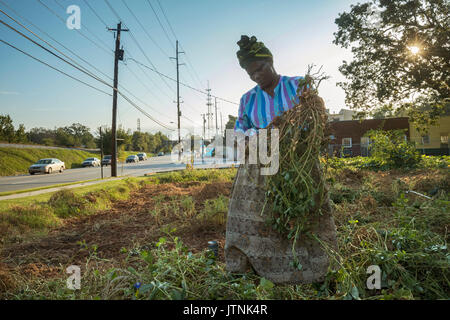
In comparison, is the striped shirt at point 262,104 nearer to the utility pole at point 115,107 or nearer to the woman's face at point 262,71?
the woman's face at point 262,71

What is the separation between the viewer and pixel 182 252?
250cm

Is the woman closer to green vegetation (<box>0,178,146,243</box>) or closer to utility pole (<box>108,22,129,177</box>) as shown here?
green vegetation (<box>0,178,146,243</box>)

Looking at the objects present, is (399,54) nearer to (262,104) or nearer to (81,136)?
(262,104)

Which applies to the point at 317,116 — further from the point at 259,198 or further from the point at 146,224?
the point at 146,224

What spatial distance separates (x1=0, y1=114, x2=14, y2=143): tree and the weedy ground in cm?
2761

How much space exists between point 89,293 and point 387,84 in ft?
49.4

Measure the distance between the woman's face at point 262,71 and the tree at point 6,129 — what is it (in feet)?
104

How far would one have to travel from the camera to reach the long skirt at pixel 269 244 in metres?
1.56

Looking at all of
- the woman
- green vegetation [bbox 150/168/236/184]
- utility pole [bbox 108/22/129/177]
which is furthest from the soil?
utility pole [bbox 108/22/129/177]

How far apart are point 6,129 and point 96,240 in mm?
31553

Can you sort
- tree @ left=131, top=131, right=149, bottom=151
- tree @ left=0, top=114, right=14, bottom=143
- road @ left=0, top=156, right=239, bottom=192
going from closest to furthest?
road @ left=0, top=156, right=239, bottom=192, tree @ left=0, top=114, right=14, bottom=143, tree @ left=131, top=131, right=149, bottom=151

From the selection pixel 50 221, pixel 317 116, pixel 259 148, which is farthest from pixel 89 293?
pixel 50 221

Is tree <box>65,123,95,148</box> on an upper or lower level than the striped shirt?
upper

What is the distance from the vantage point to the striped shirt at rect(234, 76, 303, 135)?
1.98 m
